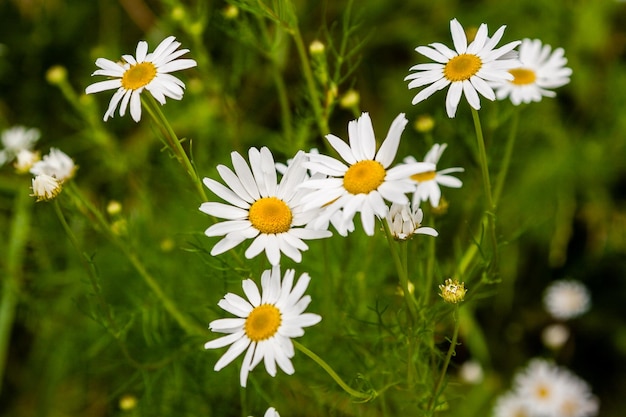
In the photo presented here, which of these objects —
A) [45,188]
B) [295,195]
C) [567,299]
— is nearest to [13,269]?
[45,188]

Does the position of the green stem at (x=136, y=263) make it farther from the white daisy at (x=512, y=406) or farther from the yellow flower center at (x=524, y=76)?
the white daisy at (x=512, y=406)

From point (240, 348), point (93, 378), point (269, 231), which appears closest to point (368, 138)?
point (269, 231)

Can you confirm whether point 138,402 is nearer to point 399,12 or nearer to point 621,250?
point 621,250

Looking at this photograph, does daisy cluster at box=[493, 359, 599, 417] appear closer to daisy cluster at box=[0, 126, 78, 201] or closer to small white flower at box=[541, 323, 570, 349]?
small white flower at box=[541, 323, 570, 349]

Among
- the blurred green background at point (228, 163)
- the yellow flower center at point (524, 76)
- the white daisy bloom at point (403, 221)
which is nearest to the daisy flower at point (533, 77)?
the yellow flower center at point (524, 76)

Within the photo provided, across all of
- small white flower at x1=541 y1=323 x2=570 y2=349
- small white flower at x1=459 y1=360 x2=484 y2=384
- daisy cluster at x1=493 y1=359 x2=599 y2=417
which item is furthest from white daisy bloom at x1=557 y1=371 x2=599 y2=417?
small white flower at x1=459 y1=360 x2=484 y2=384

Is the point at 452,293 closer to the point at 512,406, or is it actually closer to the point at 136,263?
the point at 136,263
